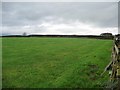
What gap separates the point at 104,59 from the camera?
2350cm

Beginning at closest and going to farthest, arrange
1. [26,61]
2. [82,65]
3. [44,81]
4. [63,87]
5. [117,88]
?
1. [117,88]
2. [63,87]
3. [44,81]
4. [82,65]
5. [26,61]

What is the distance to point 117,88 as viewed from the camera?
1130cm

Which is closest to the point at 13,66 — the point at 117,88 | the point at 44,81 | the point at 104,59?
the point at 44,81

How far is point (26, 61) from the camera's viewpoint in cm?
2223

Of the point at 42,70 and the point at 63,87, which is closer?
the point at 63,87

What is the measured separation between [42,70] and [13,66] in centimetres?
272

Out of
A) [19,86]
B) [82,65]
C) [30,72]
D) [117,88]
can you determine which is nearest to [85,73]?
[82,65]

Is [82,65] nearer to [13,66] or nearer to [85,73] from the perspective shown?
[85,73]

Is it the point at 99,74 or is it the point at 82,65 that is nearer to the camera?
the point at 99,74

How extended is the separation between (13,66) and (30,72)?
2644 mm

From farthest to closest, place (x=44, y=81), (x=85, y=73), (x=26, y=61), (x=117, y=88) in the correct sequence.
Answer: (x=26, y=61) → (x=85, y=73) → (x=44, y=81) → (x=117, y=88)

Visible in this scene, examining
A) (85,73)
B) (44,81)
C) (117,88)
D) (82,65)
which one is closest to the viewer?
(117,88)

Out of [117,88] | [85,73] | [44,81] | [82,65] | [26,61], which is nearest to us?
[117,88]

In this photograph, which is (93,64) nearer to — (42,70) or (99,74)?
(99,74)
